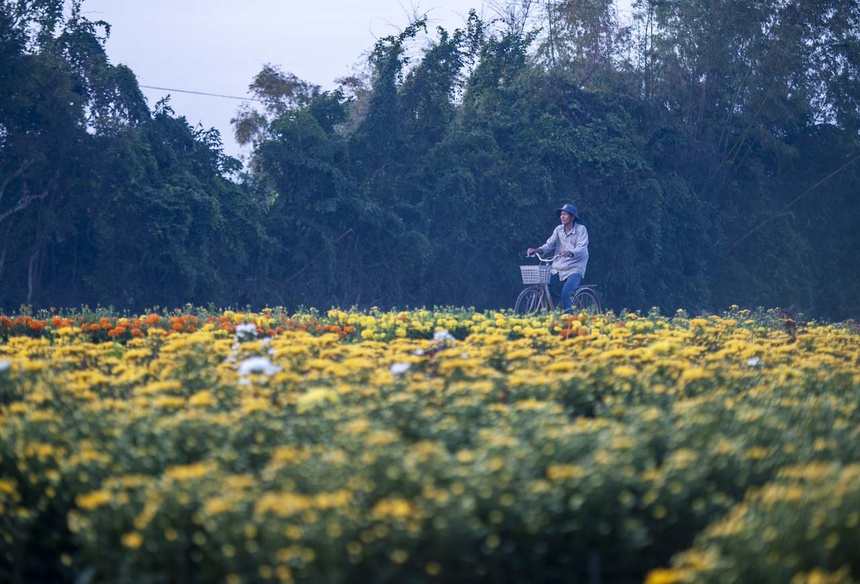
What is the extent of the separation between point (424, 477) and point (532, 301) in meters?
10.4

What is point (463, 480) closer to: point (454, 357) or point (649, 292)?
point (454, 357)

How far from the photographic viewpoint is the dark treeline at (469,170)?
13984 mm

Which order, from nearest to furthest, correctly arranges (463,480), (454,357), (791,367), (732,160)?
(463,480)
(454,357)
(791,367)
(732,160)

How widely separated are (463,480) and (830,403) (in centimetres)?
200

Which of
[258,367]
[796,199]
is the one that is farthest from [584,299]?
[796,199]

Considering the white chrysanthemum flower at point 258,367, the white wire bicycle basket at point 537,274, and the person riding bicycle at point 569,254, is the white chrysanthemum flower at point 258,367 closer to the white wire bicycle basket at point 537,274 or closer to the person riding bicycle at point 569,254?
the person riding bicycle at point 569,254

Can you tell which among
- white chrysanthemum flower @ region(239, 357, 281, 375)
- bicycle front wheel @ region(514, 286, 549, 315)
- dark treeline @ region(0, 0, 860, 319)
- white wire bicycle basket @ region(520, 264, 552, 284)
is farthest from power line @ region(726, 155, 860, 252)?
white chrysanthemum flower @ region(239, 357, 281, 375)

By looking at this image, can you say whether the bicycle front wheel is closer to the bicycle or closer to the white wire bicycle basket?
the bicycle

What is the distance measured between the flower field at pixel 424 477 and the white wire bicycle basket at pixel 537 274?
25.7ft

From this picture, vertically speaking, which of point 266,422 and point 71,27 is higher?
point 71,27

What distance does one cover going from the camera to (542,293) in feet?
43.3

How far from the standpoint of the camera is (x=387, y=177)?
58.2ft

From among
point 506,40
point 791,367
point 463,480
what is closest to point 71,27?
point 506,40

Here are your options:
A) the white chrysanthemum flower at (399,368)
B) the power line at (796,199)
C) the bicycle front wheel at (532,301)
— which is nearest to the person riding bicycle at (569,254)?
the bicycle front wheel at (532,301)
